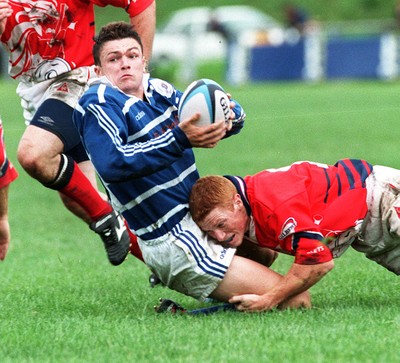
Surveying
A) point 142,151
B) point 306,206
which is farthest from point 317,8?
point 142,151

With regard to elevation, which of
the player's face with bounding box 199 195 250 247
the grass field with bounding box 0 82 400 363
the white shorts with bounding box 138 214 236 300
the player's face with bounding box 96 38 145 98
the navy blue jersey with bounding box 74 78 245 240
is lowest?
the grass field with bounding box 0 82 400 363

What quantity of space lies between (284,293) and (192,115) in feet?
3.28

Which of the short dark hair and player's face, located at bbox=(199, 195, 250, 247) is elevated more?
the short dark hair

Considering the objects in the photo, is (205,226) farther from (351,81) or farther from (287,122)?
(351,81)

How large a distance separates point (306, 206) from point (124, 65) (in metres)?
1.17

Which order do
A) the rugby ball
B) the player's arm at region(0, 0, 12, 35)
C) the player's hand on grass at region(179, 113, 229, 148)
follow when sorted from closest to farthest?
the player's hand on grass at region(179, 113, 229, 148)
the rugby ball
the player's arm at region(0, 0, 12, 35)

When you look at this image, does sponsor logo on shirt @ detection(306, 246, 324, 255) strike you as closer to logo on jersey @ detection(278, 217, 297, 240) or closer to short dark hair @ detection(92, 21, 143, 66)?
logo on jersey @ detection(278, 217, 297, 240)

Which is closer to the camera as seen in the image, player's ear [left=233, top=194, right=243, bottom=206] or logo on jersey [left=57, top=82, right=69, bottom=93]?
player's ear [left=233, top=194, right=243, bottom=206]

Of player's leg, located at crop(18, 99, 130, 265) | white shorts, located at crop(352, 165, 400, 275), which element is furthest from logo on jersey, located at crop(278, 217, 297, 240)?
player's leg, located at crop(18, 99, 130, 265)

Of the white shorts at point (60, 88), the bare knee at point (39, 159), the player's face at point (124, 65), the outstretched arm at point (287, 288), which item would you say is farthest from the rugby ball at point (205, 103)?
the white shorts at point (60, 88)

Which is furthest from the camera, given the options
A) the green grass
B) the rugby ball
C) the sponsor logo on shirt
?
the green grass

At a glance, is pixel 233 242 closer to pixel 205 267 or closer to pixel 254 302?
pixel 205 267

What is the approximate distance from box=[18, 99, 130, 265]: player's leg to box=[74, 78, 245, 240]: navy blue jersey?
3.54ft

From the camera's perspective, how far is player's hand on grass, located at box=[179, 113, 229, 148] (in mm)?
4977
